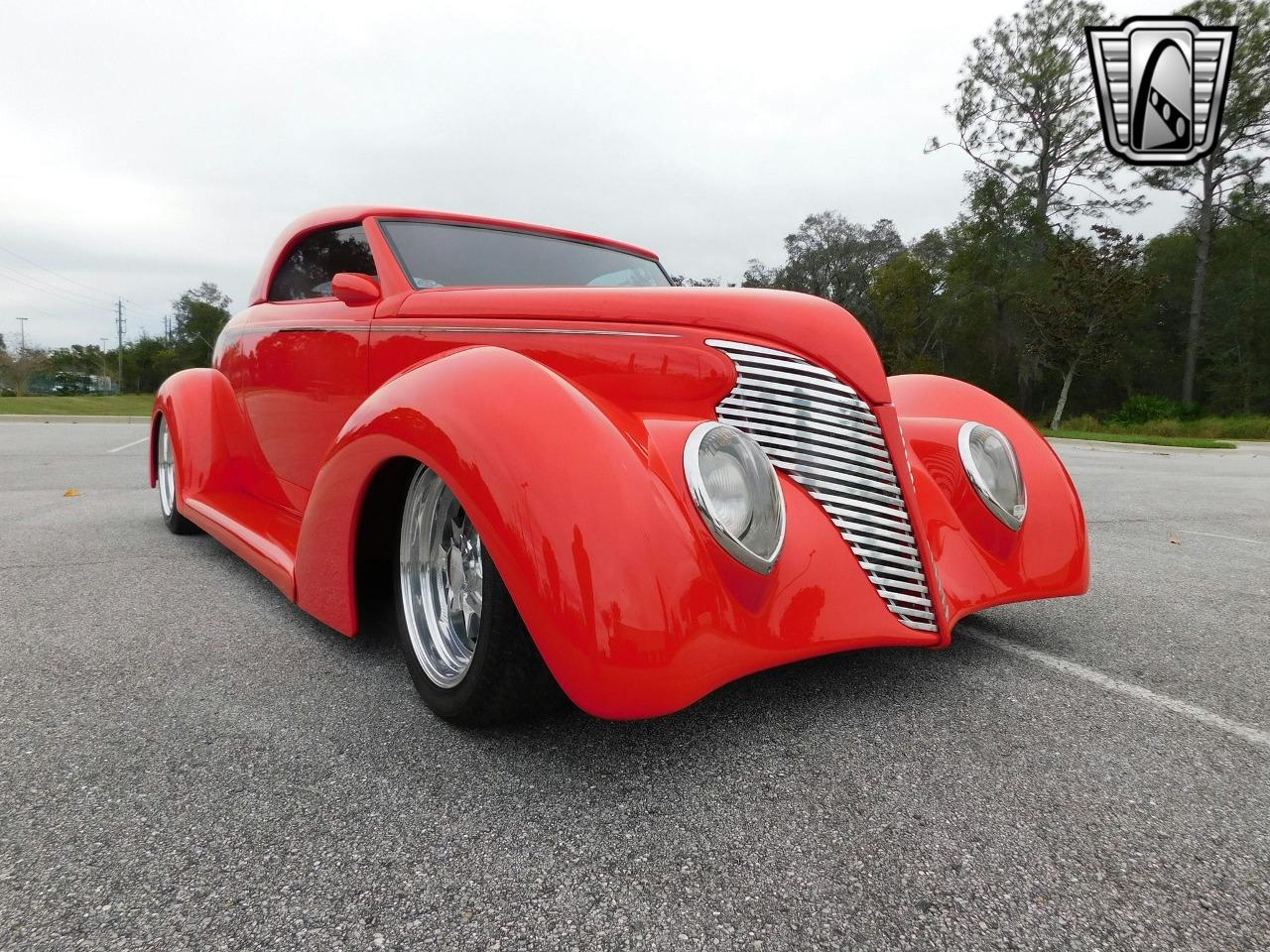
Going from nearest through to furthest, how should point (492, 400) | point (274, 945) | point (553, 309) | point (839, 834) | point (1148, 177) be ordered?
point (274, 945) < point (839, 834) < point (492, 400) < point (553, 309) < point (1148, 177)

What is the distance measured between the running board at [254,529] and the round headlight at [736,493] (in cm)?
146

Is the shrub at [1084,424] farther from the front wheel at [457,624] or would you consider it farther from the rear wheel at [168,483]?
the front wheel at [457,624]

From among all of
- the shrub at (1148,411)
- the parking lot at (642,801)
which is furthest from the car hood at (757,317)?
the shrub at (1148,411)

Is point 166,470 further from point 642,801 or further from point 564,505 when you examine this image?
point 642,801

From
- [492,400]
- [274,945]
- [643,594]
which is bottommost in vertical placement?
[274,945]

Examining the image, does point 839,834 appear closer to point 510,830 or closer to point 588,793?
point 588,793

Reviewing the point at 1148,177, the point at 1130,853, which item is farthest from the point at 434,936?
the point at 1148,177

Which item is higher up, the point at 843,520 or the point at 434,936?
the point at 843,520

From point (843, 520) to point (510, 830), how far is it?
106 cm

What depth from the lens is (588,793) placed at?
149 cm

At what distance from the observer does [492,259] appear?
2756mm

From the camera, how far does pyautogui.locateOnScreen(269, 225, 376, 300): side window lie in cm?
291

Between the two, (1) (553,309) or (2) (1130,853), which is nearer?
(2) (1130,853)

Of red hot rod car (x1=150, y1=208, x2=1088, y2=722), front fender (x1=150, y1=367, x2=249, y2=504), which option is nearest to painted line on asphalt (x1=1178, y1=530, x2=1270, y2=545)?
red hot rod car (x1=150, y1=208, x2=1088, y2=722)
